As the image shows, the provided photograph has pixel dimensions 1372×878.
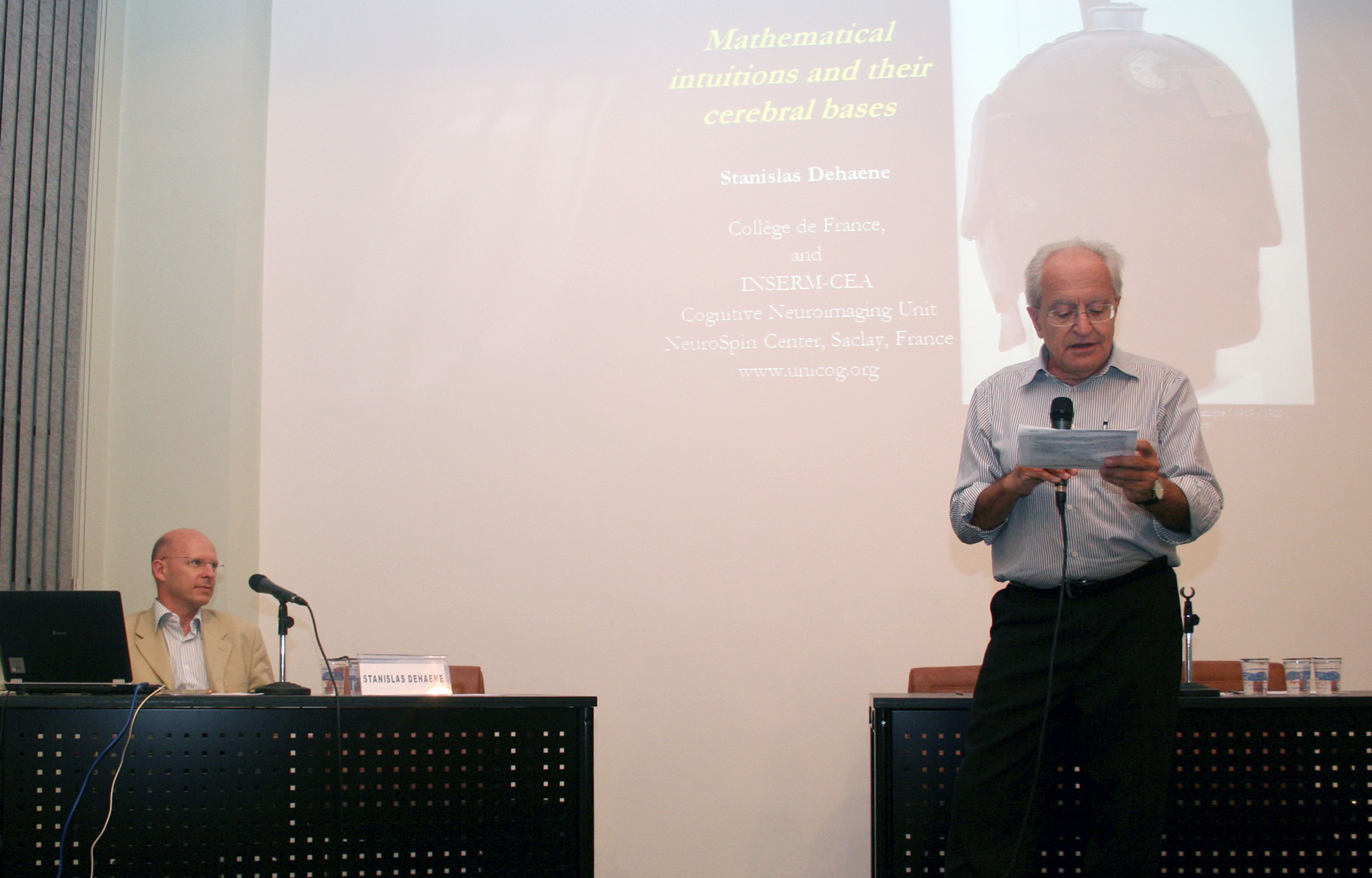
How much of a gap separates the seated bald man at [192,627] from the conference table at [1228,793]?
2.00m

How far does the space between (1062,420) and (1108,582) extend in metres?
0.32

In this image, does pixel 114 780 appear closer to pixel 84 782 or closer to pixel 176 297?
pixel 84 782

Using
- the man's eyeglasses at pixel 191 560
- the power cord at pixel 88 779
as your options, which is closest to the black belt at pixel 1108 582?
the power cord at pixel 88 779

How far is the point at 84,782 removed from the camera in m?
2.49

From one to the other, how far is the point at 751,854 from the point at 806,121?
2657mm

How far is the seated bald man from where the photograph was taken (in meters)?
3.29

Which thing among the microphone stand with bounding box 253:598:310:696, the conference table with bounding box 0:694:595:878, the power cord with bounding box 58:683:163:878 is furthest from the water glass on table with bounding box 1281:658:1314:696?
the power cord with bounding box 58:683:163:878

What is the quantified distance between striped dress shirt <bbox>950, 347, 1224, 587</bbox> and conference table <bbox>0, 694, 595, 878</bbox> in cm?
115

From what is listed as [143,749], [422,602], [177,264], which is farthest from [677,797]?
[177,264]

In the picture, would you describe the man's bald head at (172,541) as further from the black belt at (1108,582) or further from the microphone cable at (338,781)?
the black belt at (1108,582)

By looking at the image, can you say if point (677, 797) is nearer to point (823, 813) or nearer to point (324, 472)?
point (823, 813)

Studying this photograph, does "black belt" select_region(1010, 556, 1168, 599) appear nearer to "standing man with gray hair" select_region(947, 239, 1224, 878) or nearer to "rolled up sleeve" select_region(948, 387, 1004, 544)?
"standing man with gray hair" select_region(947, 239, 1224, 878)

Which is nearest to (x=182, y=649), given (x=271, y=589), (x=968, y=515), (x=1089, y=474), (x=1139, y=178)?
(x=271, y=589)

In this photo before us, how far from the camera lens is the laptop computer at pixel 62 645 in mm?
2607
